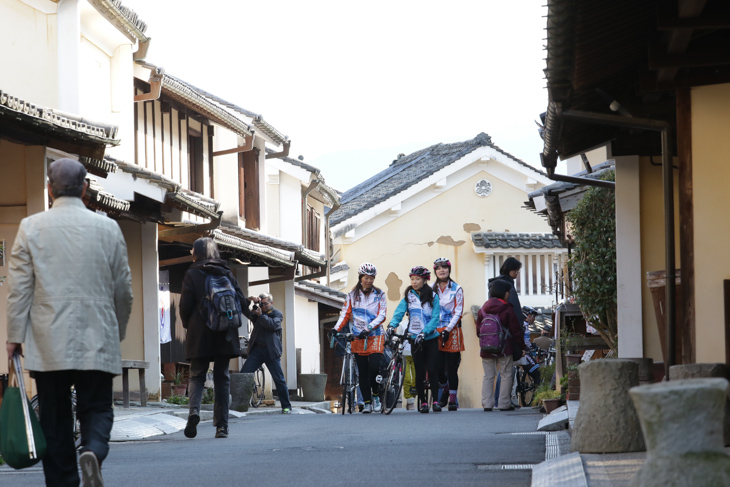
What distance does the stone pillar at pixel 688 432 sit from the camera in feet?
12.4

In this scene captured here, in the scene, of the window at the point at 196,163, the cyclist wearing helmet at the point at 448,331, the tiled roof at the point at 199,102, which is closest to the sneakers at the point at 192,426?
the cyclist wearing helmet at the point at 448,331

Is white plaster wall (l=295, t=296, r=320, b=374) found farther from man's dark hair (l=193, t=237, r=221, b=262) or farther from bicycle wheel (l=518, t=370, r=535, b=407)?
man's dark hair (l=193, t=237, r=221, b=262)

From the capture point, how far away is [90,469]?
5.70 metres

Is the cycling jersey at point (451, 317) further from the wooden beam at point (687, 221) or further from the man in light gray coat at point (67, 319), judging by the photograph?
the man in light gray coat at point (67, 319)

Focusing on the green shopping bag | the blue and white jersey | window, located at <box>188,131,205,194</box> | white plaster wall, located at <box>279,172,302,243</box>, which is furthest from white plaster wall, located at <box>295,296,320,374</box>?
the green shopping bag

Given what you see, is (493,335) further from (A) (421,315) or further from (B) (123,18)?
(B) (123,18)

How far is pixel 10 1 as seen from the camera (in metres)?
15.6

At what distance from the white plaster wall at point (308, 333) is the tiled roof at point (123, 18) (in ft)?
42.0

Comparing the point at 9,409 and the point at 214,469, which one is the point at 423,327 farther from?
the point at 9,409

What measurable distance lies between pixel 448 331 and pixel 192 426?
5151mm

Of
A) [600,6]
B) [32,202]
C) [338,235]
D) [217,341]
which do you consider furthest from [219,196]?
[600,6]

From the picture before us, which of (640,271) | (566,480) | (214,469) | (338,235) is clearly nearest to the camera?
(566,480)

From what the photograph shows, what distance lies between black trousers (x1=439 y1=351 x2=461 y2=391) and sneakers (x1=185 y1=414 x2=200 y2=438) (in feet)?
17.0

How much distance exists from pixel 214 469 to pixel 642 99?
492cm
